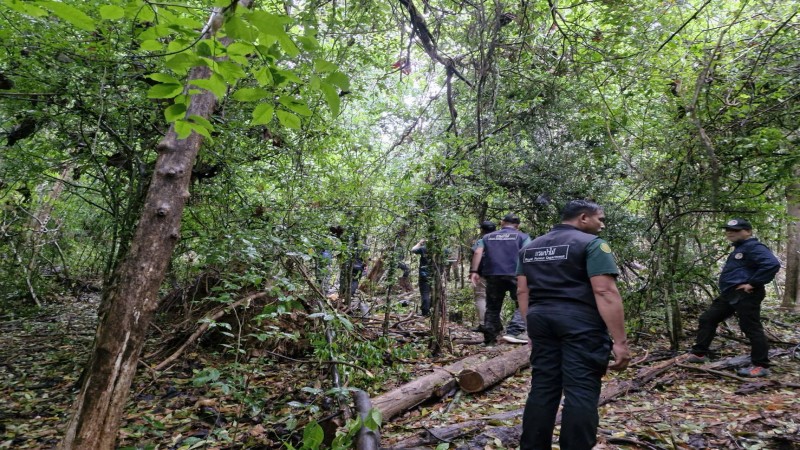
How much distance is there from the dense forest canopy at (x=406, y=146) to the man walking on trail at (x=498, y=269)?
0.60 meters

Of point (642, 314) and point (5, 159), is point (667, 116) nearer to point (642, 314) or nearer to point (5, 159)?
point (642, 314)

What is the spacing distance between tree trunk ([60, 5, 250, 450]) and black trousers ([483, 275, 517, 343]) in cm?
491

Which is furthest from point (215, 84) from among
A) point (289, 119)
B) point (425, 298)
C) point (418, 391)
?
point (425, 298)

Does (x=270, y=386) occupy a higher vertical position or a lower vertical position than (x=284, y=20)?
lower

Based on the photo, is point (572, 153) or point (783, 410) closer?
point (783, 410)

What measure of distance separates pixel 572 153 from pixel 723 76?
2.64 metres

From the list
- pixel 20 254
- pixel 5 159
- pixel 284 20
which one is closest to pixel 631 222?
pixel 284 20

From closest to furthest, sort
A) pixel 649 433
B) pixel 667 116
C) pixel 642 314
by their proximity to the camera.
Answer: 1. pixel 649 433
2. pixel 667 116
3. pixel 642 314

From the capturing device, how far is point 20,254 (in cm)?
846

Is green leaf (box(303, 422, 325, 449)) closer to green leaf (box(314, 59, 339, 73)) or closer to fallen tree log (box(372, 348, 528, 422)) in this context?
fallen tree log (box(372, 348, 528, 422))

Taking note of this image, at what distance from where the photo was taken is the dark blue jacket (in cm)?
518

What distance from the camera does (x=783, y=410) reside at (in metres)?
3.92

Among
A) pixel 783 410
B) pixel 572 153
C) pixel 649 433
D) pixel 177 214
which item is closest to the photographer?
pixel 177 214

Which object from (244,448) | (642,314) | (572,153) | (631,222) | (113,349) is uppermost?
(572,153)
